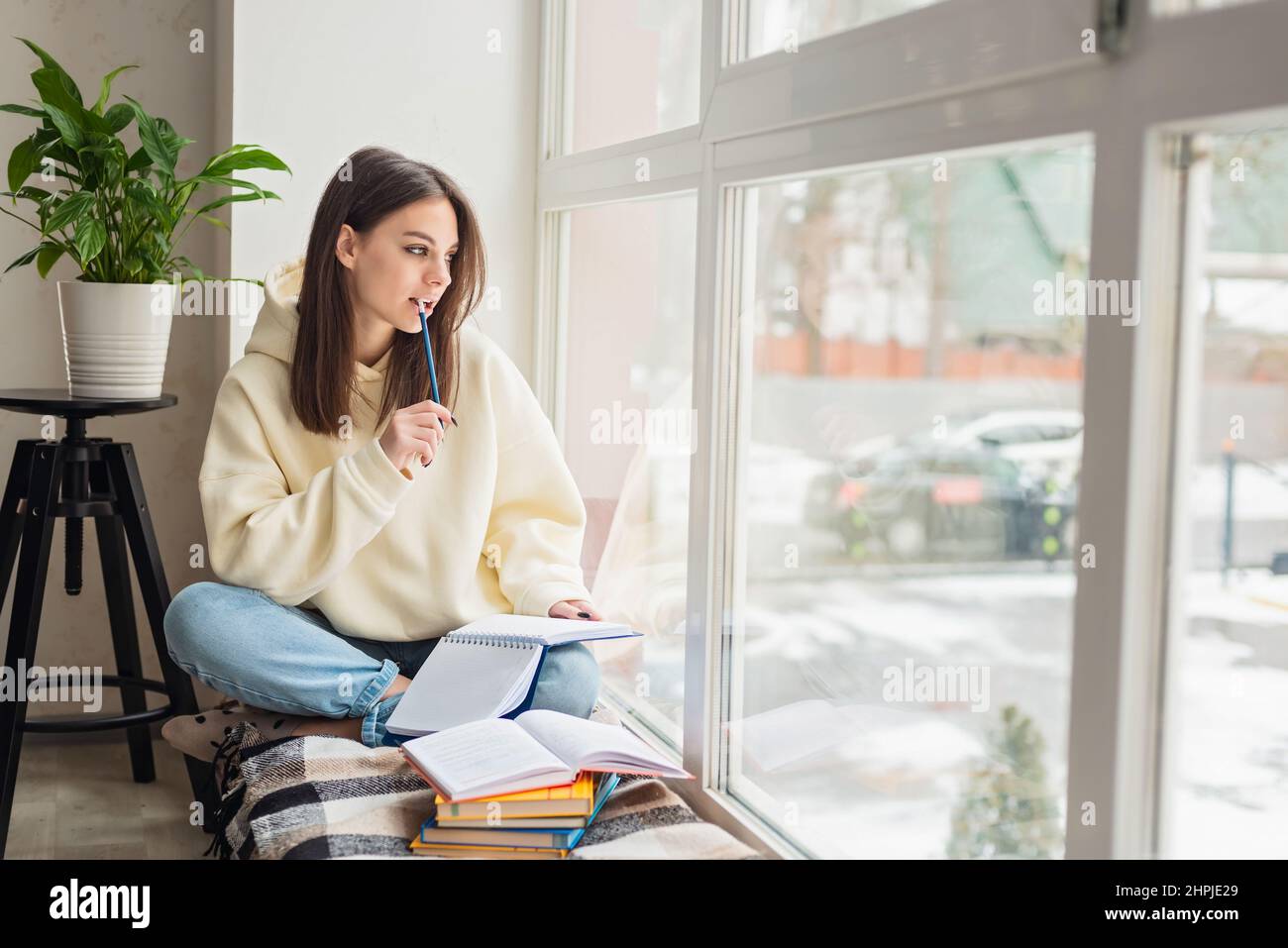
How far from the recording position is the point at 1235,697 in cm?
95

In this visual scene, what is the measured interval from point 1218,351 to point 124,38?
2424mm

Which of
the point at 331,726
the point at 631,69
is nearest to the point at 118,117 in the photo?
the point at 631,69

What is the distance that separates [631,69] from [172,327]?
3.88 feet

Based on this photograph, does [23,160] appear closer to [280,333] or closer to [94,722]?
[280,333]

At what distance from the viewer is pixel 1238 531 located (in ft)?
3.12

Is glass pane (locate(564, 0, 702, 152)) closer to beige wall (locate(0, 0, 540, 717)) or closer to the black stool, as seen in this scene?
beige wall (locate(0, 0, 540, 717))

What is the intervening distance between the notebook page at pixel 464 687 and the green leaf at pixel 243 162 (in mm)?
944

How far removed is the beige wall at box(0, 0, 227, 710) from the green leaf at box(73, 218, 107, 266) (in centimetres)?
A: 49

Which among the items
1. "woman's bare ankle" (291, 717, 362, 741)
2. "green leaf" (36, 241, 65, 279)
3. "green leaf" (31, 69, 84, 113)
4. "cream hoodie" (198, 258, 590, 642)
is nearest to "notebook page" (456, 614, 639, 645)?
"cream hoodie" (198, 258, 590, 642)

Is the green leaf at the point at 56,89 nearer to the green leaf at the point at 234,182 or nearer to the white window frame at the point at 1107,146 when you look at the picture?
the green leaf at the point at 234,182

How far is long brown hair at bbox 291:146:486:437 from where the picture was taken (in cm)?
196

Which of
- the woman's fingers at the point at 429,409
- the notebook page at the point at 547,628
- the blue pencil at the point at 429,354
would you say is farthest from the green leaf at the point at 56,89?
the notebook page at the point at 547,628

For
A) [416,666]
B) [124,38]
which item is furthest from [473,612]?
[124,38]

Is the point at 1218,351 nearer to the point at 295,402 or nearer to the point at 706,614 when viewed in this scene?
the point at 706,614
